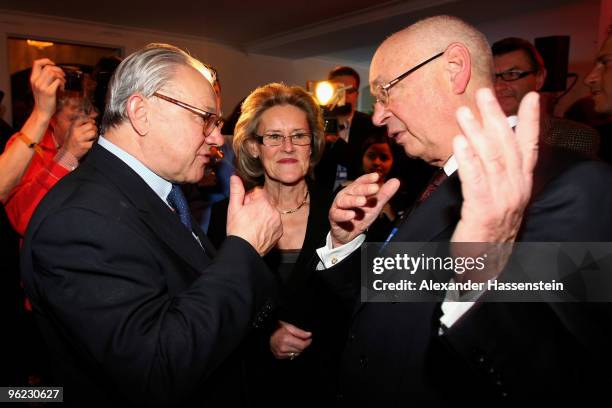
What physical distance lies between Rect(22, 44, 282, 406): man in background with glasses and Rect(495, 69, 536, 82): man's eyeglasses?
2.23 meters

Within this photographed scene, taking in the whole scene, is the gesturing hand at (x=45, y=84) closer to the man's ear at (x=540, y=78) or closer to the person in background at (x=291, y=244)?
the person in background at (x=291, y=244)

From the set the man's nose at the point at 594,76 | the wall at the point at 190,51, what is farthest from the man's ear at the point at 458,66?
the wall at the point at 190,51

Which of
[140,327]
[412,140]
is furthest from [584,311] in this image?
[140,327]

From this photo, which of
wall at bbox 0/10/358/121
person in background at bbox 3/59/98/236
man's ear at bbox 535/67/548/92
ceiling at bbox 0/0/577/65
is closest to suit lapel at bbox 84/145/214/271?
person in background at bbox 3/59/98/236

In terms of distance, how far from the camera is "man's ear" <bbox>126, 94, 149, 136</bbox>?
1.31 meters

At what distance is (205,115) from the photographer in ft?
4.64

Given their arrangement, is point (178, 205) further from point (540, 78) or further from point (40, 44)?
point (40, 44)

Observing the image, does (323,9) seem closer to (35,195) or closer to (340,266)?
(35,195)

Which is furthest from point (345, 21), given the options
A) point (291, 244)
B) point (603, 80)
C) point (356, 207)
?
point (356, 207)

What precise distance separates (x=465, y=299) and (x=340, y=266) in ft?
2.36

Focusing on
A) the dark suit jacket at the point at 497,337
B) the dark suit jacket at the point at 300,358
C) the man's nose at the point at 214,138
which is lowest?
the dark suit jacket at the point at 300,358

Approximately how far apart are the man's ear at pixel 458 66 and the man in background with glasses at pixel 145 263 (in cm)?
72

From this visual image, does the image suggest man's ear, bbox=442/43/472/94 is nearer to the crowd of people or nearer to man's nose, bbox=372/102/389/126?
the crowd of people

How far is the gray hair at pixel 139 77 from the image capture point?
133cm
